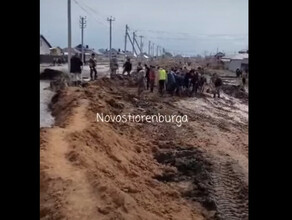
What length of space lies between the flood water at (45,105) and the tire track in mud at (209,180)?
0.59 m

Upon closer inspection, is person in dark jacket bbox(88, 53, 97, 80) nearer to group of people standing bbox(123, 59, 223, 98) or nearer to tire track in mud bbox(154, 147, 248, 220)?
group of people standing bbox(123, 59, 223, 98)

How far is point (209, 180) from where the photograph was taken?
2.46m

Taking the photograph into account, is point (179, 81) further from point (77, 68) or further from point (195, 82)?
point (77, 68)

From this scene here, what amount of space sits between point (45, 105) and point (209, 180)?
0.91 meters

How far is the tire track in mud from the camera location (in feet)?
7.78

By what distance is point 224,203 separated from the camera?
94.4 inches

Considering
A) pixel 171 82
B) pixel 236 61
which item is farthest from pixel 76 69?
pixel 236 61

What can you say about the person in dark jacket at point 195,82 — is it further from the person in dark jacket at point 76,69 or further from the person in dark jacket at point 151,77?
the person in dark jacket at point 76,69

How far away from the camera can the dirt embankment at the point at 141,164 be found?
233 centimetres
